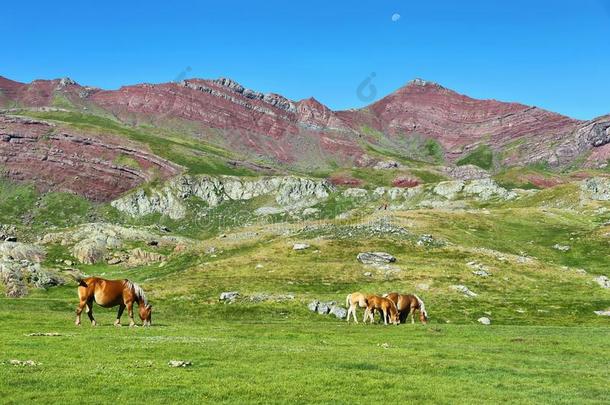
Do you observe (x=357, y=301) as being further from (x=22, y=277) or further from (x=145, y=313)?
(x=22, y=277)

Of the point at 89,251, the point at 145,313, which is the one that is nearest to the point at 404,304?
the point at 145,313

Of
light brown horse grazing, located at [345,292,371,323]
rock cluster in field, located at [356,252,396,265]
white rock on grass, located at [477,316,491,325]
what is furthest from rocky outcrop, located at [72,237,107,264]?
white rock on grass, located at [477,316,491,325]

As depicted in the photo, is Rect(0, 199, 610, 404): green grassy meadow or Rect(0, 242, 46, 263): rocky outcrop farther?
Rect(0, 242, 46, 263): rocky outcrop

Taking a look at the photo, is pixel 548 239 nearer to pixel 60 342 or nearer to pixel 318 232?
pixel 318 232

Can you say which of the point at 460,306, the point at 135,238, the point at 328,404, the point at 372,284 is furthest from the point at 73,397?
the point at 135,238

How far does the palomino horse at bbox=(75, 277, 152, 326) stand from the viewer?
36.8 metres

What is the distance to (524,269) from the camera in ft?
299

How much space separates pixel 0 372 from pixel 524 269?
8728 cm

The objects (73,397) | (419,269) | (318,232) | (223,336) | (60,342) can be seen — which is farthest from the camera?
(318,232)

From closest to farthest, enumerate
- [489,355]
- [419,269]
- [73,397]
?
[73,397], [489,355], [419,269]

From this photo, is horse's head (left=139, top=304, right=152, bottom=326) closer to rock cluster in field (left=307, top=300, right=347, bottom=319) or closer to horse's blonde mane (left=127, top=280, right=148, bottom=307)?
horse's blonde mane (left=127, top=280, right=148, bottom=307)

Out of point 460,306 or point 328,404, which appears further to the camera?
point 460,306

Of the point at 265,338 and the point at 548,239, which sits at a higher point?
the point at 548,239

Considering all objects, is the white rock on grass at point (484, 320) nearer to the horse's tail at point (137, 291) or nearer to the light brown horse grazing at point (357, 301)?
the light brown horse grazing at point (357, 301)
